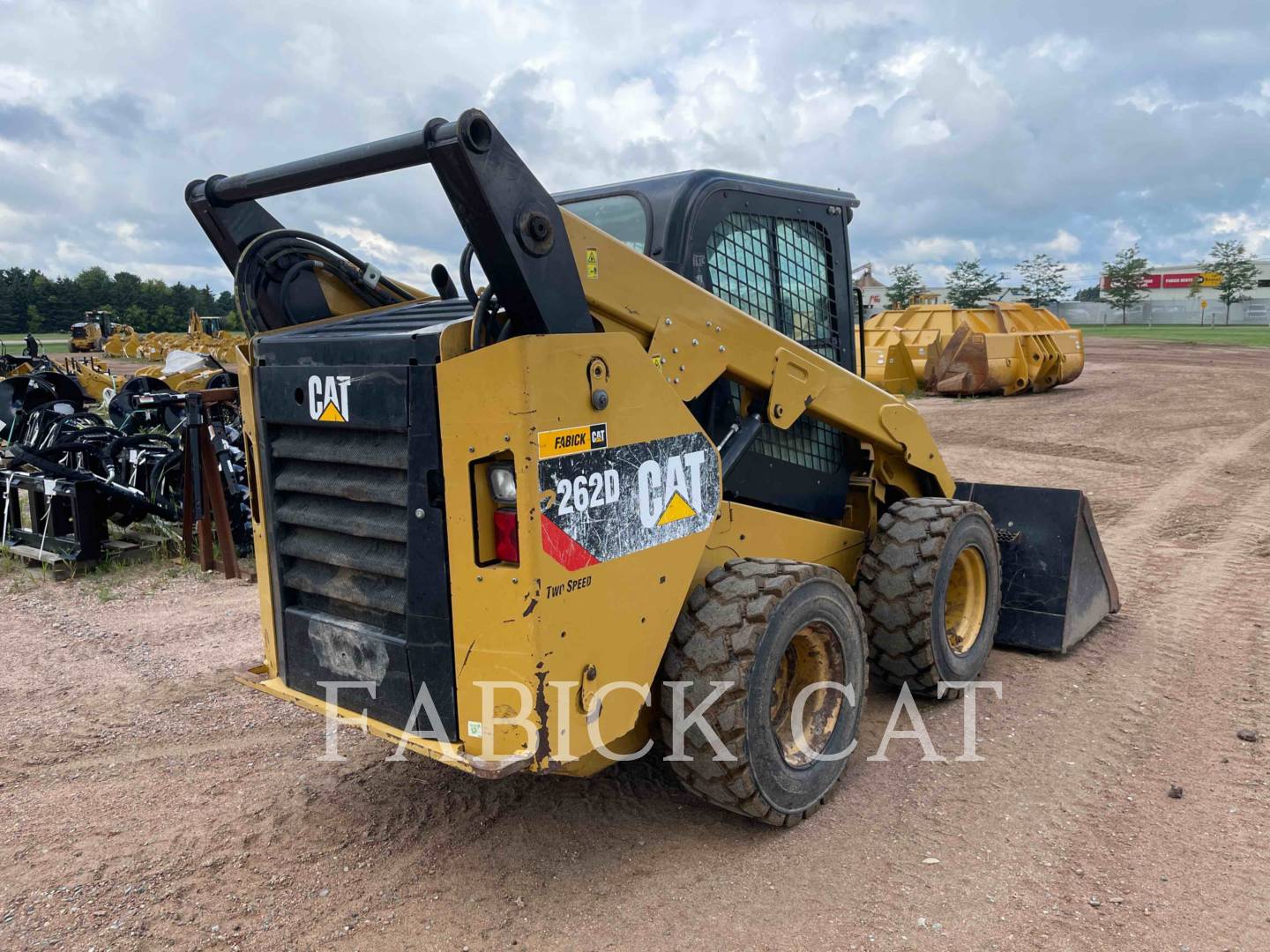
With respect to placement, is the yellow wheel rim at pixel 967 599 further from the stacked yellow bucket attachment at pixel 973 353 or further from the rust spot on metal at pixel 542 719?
the stacked yellow bucket attachment at pixel 973 353

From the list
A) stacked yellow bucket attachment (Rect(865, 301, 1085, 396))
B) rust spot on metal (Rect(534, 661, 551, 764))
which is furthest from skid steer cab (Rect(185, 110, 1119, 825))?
stacked yellow bucket attachment (Rect(865, 301, 1085, 396))

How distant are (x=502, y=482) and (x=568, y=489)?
188 mm

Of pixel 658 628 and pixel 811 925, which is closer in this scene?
pixel 811 925

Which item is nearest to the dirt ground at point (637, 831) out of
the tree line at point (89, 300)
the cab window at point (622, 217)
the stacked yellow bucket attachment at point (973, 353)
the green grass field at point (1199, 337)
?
the cab window at point (622, 217)

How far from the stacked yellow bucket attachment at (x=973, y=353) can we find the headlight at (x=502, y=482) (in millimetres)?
15967

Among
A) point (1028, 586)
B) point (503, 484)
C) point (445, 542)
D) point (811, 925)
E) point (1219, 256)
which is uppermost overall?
point (1219, 256)

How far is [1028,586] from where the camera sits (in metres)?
5.21

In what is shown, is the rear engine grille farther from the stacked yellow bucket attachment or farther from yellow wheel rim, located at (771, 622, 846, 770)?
the stacked yellow bucket attachment

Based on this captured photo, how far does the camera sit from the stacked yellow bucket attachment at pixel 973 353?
1817cm

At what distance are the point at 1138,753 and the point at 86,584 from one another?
22.6 ft

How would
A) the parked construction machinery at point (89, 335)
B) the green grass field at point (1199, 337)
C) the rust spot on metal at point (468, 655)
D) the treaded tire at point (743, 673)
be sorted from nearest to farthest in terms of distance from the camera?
the rust spot on metal at point (468, 655)
the treaded tire at point (743, 673)
the green grass field at point (1199, 337)
the parked construction machinery at point (89, 335)

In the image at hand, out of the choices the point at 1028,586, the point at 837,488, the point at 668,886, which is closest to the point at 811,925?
the point at 668,886

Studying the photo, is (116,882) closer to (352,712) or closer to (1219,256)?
(352,712)

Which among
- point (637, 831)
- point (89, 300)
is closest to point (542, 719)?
point (637, 831)
